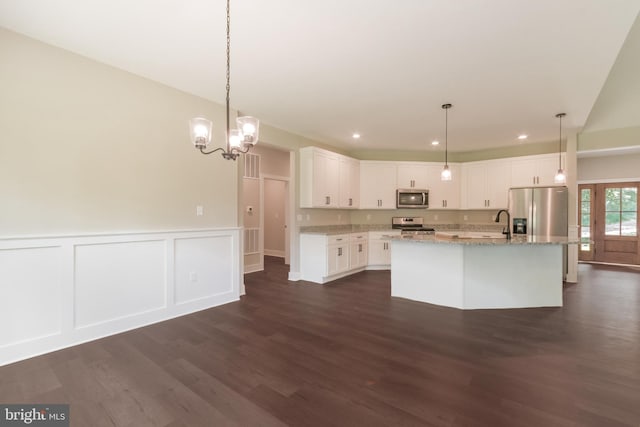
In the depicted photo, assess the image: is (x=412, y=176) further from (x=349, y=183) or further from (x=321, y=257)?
(x=321, y=257)

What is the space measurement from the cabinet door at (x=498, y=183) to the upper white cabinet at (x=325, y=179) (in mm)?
2975

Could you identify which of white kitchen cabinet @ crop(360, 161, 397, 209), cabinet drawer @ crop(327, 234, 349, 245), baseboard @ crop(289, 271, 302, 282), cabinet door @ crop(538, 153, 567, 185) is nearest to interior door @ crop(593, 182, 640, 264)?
cabinet door @ crop(538, 153, 567, 185)

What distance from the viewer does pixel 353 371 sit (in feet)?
7.32

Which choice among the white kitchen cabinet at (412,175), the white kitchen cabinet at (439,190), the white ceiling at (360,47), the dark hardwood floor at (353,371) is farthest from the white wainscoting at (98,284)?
the white kitchen cabinet at (439,190)

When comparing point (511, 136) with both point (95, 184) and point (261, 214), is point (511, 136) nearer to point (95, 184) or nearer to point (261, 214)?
point (261, 214)

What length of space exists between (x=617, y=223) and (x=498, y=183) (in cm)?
327

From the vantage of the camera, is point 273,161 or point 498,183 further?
point 273,161

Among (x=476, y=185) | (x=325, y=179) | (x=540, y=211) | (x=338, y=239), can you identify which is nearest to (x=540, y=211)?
(x=540, y=211)

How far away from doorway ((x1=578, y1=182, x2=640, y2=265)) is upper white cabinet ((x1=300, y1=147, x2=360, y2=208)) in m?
5.51

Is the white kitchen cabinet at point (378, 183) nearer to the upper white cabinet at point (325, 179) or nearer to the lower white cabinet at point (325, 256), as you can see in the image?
the upper white cabinet at point (325, 179)

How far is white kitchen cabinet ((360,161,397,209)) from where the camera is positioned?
259 inches

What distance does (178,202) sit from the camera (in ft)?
11.5

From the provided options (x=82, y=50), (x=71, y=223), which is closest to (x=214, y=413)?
(x=71, y=223)

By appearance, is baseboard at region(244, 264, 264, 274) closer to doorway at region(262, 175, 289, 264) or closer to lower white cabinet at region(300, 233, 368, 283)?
lower white cabinet at region(300, 233, 368, 283)
